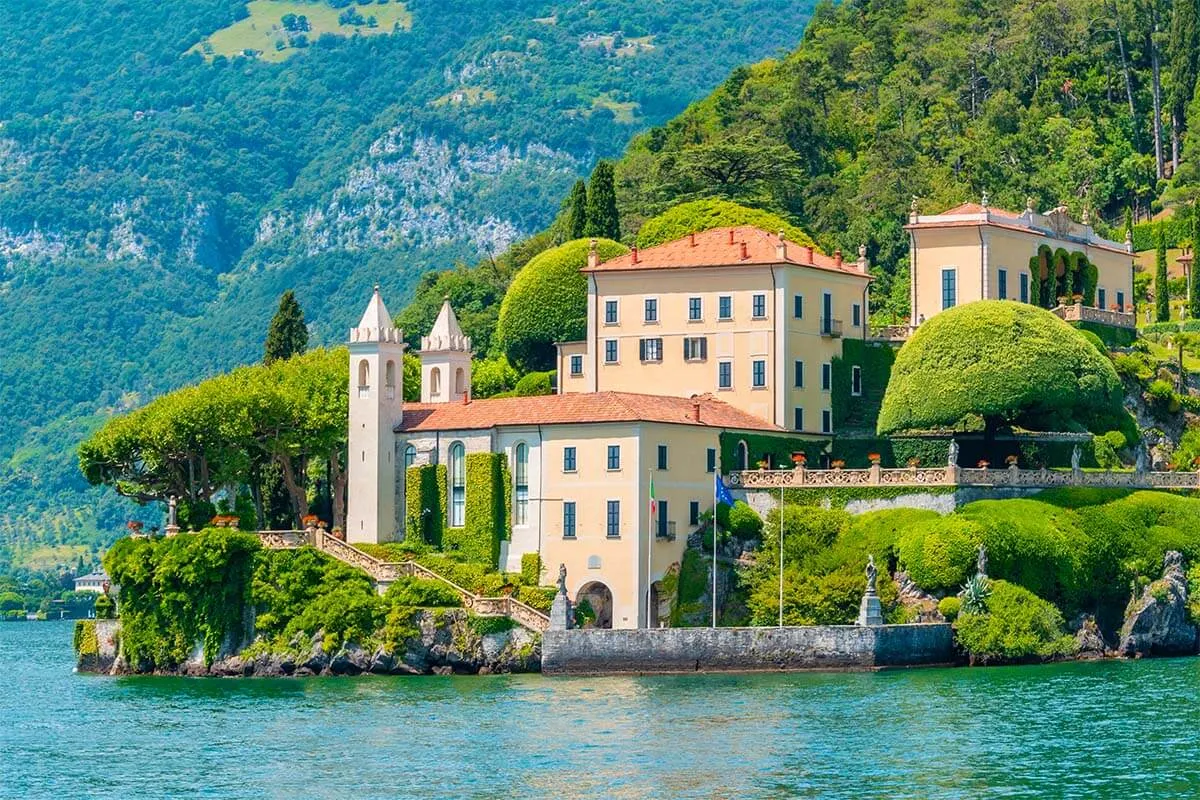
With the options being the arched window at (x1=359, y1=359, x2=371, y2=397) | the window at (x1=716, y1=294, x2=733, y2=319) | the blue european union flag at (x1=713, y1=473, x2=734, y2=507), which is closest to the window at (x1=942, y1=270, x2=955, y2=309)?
the window at (x1=716, y1=294, x2=733, y2=319)

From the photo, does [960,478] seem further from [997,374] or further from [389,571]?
[389,571]

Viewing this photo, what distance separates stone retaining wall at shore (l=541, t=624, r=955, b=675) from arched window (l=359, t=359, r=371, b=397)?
16.2m

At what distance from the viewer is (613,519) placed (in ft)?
291

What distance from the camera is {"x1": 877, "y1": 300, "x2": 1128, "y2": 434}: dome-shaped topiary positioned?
91125 mm

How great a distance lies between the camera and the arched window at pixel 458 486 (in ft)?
302

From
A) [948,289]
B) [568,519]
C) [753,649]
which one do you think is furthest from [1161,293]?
[753,649]

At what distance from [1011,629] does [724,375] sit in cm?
1912

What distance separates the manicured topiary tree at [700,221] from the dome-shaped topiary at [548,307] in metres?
4.29

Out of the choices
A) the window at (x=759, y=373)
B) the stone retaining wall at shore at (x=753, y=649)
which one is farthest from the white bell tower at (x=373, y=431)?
the stone retaining wall at shore at (x=753, y=649)

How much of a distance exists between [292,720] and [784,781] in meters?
18.5

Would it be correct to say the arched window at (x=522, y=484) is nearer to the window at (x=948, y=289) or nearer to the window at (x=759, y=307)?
the window at (x=759, y=307)

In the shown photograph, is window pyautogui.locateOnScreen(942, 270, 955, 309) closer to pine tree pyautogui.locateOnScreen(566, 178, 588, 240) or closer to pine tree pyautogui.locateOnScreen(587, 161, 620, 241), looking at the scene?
pine tree pyautogui.locateOnScreen(587, 161, 620, 241)

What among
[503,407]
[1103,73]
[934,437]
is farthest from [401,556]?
[1103,73]

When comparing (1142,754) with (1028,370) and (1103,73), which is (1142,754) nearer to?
(1028,370)
